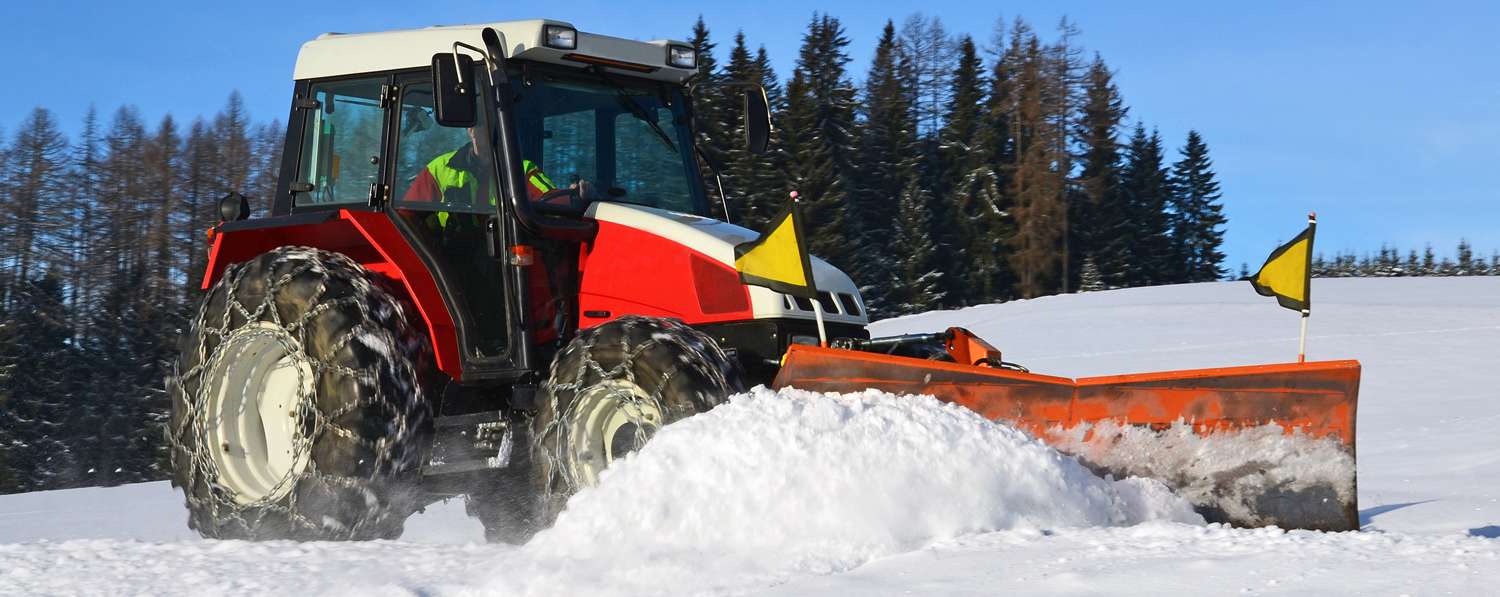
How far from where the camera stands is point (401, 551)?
479cm

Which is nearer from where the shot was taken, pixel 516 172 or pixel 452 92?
pixel 452 92

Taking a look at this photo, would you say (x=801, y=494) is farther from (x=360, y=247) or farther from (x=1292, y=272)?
(x=360, y=247)

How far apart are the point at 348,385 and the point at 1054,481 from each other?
100 inches

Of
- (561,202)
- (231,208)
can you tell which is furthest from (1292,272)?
(231,208)

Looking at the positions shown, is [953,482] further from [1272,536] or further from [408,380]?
[408,380]

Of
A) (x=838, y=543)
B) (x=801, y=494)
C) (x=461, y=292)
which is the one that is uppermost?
(x=461, y=292)

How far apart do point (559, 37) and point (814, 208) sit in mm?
39315

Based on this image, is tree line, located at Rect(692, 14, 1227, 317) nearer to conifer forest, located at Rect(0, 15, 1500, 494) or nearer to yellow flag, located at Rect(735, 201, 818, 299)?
conifer forest, located at Rect(0, 15, 1500, 494)

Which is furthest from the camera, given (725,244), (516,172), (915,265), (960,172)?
(960,172)

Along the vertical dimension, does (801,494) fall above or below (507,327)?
below

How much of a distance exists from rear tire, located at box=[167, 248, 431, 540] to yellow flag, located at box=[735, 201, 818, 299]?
1401 millimetres

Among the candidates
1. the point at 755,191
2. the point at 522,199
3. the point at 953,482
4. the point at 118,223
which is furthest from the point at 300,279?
the point at 118,223

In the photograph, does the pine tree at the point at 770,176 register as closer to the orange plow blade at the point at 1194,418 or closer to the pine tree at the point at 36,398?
the pine tree at the point at 36,398

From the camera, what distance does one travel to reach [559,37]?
570 centimetres
